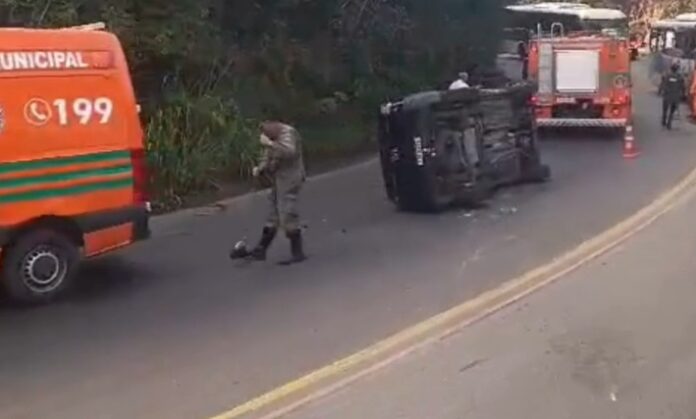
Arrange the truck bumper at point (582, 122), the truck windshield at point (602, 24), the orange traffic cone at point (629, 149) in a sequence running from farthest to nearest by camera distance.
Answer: the truck windshield at point (602, 24) → the truck bumper at point (582, 122) → the orange traffic cone at point (629, 149)

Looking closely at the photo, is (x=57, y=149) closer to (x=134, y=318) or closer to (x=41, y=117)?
(x=41, y=117)

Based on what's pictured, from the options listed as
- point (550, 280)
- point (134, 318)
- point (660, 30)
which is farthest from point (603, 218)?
point (660, 30)

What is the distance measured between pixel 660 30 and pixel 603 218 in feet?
96.8

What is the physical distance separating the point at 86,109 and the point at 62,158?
0.52 meters

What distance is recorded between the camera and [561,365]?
24.0 ft

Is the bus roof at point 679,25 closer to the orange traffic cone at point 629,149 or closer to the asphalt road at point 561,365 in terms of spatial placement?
the orange traffic cone at point 629,149

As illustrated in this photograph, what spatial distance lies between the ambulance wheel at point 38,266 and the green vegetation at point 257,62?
5.55 metres

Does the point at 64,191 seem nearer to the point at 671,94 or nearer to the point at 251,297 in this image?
the point at 251,297

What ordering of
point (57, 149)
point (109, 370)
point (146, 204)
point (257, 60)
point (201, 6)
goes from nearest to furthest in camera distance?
1. point (109, 370)
2. point (57, 149)
3. point (146, 204)
4. point (201, 6)
5. point (257, 60)

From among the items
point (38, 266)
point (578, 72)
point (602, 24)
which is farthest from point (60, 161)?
point (602, 24)

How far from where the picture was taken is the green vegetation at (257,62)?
619 inches

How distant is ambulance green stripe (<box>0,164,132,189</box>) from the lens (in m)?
9.02

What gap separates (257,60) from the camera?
64.0 feet

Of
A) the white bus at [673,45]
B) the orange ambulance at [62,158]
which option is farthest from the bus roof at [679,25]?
the orange ambulance at [62,158]
